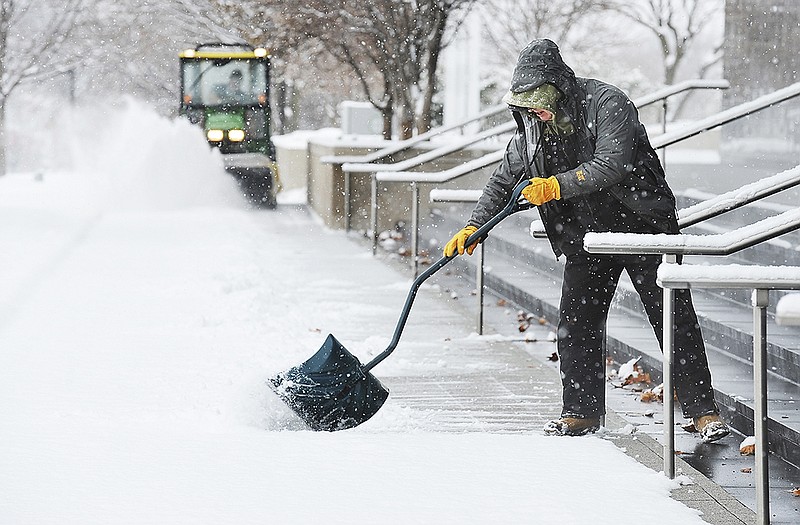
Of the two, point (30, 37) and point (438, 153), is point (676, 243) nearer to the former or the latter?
point (438, 153)

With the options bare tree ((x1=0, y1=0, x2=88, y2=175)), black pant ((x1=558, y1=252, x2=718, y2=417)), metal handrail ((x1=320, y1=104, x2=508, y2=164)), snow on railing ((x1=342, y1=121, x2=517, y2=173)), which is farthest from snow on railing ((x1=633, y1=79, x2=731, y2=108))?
bare tree ((x1=0, y1=0, x2=88, y2=175))

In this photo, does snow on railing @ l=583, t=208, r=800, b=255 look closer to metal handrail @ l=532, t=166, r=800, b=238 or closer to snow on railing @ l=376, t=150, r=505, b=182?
metal handrail @ l=532, t=166, r=800, b=238

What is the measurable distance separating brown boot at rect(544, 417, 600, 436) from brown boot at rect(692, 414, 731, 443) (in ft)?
1.32

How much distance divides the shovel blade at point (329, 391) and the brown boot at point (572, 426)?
0.71 m

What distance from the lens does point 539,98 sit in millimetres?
5094

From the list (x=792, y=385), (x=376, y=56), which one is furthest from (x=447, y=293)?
(x=376, y=56)

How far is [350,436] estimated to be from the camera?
525 cm

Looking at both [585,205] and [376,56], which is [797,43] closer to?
[585,205]

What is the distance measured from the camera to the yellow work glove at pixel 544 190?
200 inches

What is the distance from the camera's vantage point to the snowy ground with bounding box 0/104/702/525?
4332mm

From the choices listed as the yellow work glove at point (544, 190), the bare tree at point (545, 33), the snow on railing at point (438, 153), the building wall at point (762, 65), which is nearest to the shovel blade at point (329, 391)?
the yellow work glove at point (544, 190)

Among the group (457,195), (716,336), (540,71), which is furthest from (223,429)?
(457,195)

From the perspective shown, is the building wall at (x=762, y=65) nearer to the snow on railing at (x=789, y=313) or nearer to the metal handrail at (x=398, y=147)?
the metal handrail at (x=398, y=147)

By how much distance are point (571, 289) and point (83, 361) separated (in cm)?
288
